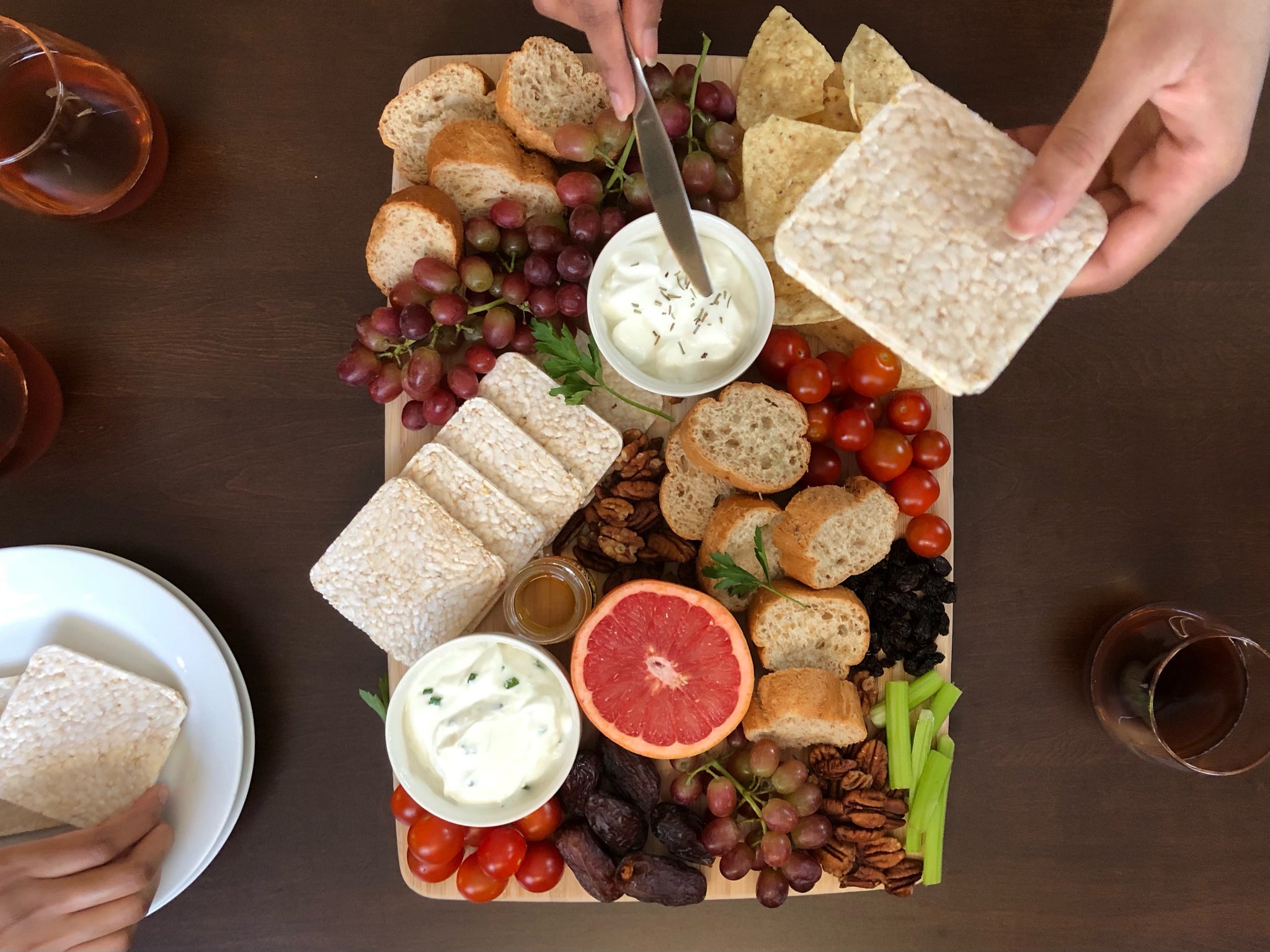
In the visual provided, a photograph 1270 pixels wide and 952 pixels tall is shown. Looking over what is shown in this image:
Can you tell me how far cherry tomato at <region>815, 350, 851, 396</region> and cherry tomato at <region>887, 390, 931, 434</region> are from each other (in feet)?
0.31

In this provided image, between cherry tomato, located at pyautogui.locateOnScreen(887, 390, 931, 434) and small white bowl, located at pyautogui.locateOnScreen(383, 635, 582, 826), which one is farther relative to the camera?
cherry tomato, located at pyautogui.locateOnScreen(887, 390, 931, 434)

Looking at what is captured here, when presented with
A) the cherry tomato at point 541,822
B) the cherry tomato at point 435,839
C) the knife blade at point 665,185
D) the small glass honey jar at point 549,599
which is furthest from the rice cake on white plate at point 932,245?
the cherry tomato at point 435,839

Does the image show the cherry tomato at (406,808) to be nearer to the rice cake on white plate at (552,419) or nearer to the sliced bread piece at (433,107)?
the rice cake on white plate at (552,419)

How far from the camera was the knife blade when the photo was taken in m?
1.36

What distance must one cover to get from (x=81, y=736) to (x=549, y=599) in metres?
0.89

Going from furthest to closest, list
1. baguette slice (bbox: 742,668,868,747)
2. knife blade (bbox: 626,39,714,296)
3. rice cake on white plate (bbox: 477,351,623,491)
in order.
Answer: rice cake on white plate (bbox: 477,351,623,491)
baguette slice (bbox: 742,668,868,747)
knife blade (bbox: 626,39,714,296)

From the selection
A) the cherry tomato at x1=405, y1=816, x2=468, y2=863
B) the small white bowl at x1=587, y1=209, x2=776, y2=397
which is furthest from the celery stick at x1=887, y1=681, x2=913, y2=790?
the cherry tomato at x1=405, y1=816, x2=468, y2=863

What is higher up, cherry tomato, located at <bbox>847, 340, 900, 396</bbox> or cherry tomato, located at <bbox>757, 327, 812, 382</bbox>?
cherry tomato, located at <bbox>847, 340, 900, 396</bbox>

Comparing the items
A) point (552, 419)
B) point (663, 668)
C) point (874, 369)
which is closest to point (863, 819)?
point (663, 668)

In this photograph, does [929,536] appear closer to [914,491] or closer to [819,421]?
[914,491]

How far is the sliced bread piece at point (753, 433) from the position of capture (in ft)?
5.00

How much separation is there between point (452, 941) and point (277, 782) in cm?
49

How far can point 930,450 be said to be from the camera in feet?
5.24

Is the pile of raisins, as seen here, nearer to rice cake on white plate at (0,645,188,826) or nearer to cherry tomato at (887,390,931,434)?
cherry tomato at (887,390,931,434)
